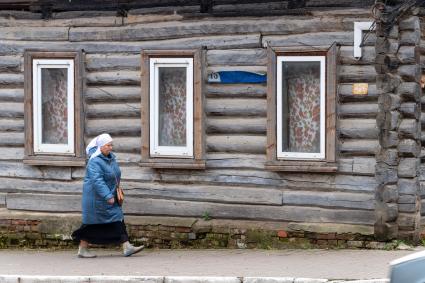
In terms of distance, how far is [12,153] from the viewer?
51.4ft

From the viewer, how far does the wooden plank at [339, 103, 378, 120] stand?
13719 millimetres

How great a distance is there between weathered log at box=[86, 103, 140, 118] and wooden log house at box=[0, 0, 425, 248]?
0.09ft

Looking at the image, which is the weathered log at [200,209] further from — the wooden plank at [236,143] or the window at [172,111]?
the wooden plank at [236,143]

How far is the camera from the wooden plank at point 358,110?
1372 cm

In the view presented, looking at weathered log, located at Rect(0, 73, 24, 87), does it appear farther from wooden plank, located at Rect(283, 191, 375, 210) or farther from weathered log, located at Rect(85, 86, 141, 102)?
Answer: wooden plank, located at Rect(283, 191, 375, 210)

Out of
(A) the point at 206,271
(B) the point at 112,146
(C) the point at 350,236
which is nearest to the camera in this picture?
(A) the point at 206,271

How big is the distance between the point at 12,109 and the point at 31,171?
0.93m

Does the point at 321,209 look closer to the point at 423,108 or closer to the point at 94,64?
the point at 423,108

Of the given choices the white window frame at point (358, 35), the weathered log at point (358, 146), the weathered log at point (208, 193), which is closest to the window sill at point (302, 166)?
the weathered log at point (358, 146)

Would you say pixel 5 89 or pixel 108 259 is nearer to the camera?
pixel 108 259

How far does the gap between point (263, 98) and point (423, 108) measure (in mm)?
2057

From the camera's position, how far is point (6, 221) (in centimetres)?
1569

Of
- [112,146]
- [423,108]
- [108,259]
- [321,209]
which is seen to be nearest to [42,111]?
[112,146]

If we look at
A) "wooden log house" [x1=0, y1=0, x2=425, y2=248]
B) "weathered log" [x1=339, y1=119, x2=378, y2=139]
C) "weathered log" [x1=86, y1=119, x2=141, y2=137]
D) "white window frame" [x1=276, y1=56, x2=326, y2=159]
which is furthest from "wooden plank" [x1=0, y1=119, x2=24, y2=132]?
"weathered log" [x1=339, y1=119, x2=378, y2=139]
